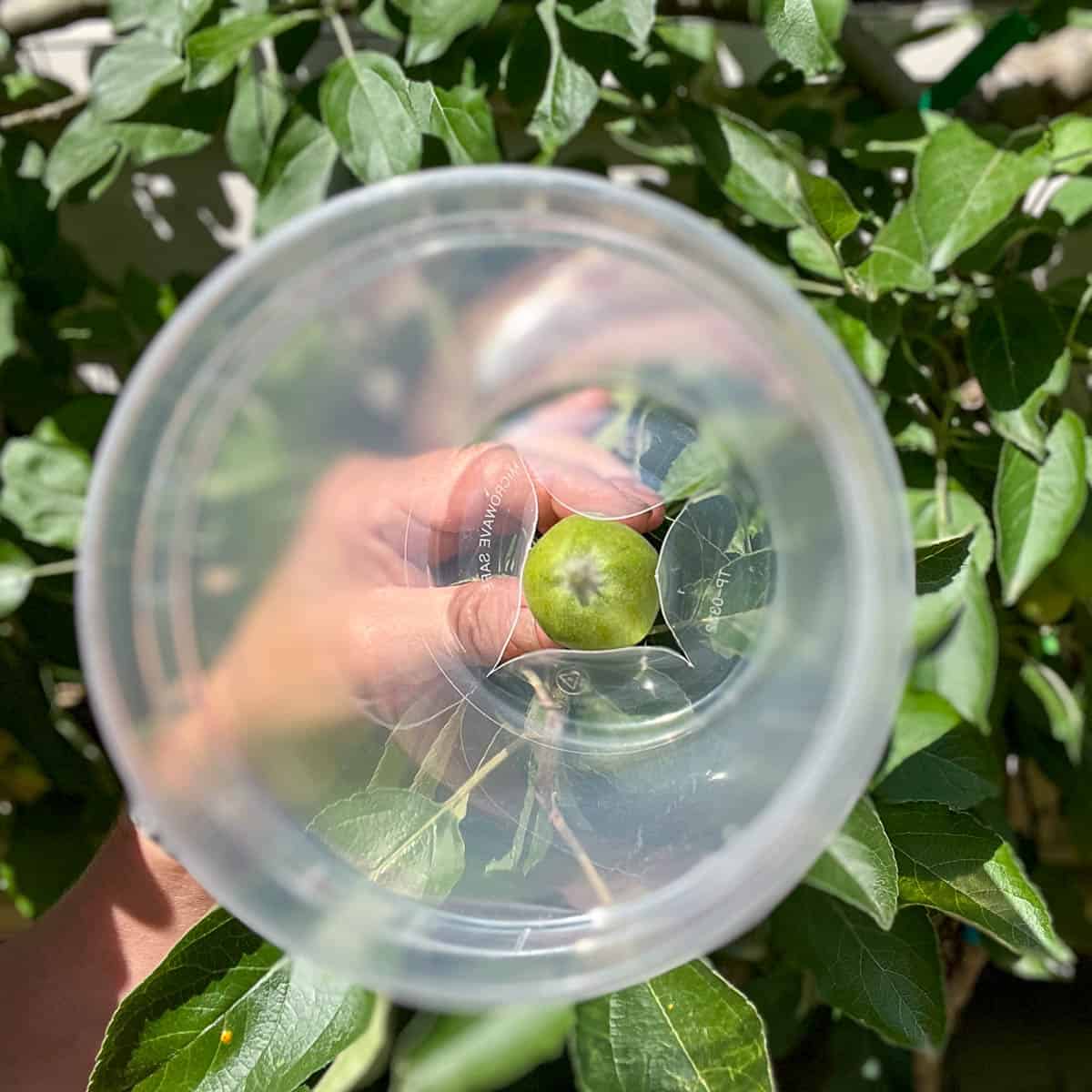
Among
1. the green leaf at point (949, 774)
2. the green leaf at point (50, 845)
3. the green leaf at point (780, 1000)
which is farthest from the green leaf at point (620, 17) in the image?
the green leaf at point (50, 845)

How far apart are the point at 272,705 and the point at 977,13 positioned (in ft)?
3.32

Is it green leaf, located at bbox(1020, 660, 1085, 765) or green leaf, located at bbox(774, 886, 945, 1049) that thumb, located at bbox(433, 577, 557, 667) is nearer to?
green leaf, located at bbox(774, 886, 945, 1049)

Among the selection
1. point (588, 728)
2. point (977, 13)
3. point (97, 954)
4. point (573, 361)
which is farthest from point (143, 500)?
point (977, 13)

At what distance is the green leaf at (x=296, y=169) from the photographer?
2.40 ft

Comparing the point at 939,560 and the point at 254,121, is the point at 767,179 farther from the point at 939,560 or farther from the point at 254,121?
the point at 254,121

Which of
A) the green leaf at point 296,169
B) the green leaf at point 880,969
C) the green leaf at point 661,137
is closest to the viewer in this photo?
the green leaf at point 880,969

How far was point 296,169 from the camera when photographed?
0.74 meters

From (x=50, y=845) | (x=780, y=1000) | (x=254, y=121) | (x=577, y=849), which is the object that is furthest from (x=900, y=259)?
(x=50, y=845)

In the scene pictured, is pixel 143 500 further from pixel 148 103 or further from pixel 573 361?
pixel 148 103

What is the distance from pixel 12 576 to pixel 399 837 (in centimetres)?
49

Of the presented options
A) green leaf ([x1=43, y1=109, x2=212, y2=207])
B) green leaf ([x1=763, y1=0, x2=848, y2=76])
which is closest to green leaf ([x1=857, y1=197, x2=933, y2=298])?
green leaf ([x1=763, y1=0, x2=848, y2=76])

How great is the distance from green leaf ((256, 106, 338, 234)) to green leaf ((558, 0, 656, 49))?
7.7 inches

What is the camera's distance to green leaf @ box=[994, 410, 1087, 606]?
2.15 ft

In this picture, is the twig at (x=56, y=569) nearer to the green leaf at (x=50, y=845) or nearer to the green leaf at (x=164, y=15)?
the green leaf at (x=50, y=845)
